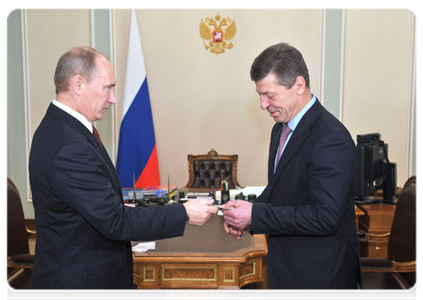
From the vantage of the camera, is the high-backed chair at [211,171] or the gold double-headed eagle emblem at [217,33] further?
the gold double-headed eagle emblem at [217,33]

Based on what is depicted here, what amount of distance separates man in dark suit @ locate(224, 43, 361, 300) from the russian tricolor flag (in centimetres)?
286

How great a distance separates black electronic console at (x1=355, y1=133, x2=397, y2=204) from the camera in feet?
10.5

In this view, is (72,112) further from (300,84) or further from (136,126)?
(136,126)

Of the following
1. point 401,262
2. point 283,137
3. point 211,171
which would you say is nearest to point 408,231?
point 401,262

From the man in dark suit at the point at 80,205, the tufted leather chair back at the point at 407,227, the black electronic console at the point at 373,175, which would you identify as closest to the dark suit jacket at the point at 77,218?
the man in dark suit at the point at 80,205

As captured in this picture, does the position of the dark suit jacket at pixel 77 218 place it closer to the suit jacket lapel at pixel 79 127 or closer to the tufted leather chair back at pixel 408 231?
the suit jacket lapel at pixel 79 127

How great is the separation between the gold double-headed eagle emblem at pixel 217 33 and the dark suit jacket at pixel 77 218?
11.4ft

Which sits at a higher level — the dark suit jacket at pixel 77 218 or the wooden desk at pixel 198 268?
the dark suit jacket at pixel 77 218

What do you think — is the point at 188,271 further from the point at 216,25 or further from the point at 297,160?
the point at 216,25

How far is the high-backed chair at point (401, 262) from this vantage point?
211 cm

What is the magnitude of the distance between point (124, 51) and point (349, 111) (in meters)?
2.79

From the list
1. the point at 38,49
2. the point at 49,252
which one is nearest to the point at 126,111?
the point at 38,49

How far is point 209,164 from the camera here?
407 centimetres

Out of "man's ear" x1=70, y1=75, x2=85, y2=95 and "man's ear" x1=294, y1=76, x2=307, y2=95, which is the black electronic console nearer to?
"man's ear" x1=294, y1=76, x2=307, y2=95
